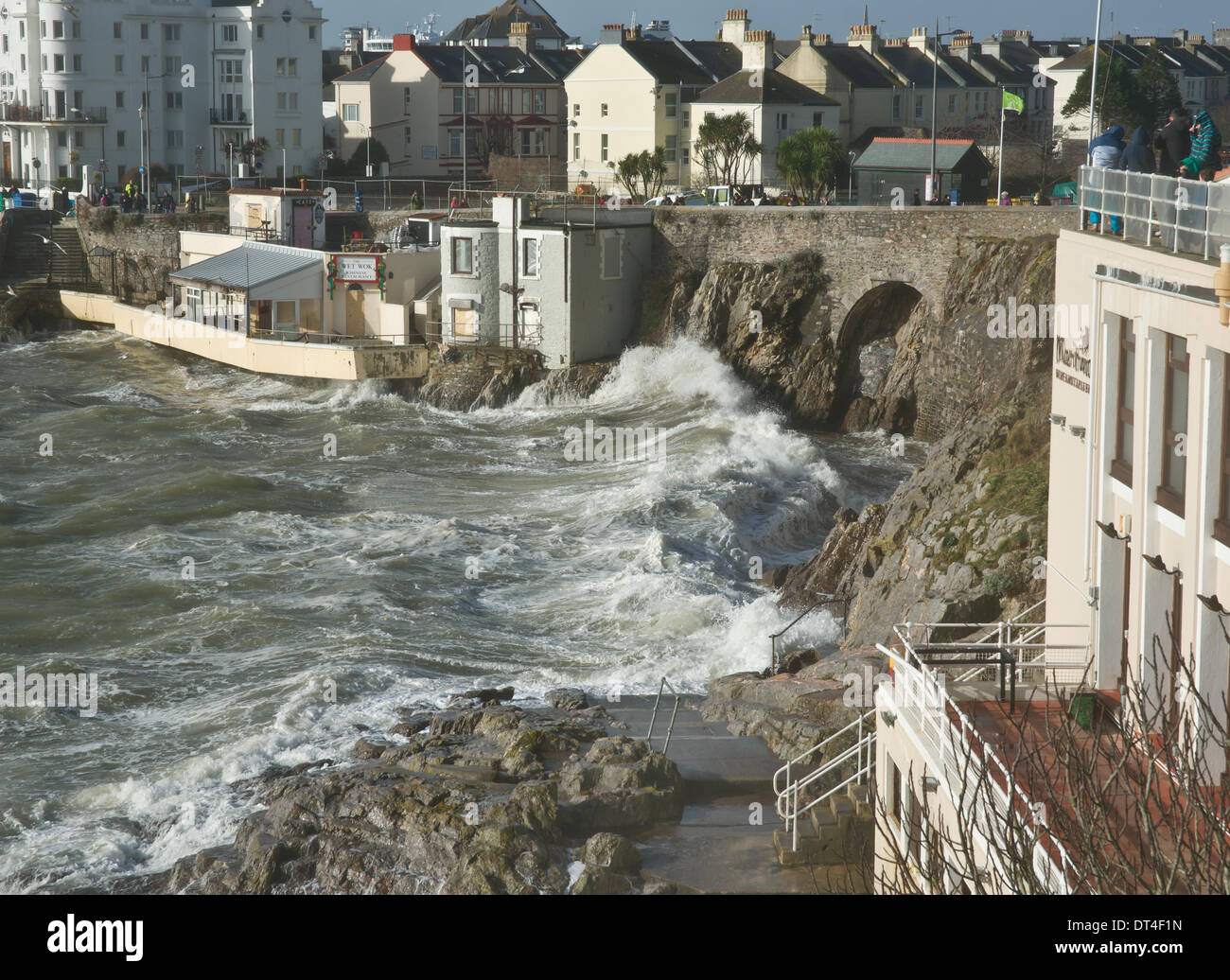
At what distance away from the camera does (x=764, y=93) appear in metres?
61.6

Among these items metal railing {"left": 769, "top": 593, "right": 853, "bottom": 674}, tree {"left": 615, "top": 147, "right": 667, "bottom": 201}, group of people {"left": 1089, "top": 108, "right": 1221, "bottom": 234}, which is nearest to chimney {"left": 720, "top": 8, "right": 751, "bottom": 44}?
tree {"left": 615, "top": 147, "right": 667, "bottom": 201}

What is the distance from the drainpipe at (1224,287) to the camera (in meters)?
10.4

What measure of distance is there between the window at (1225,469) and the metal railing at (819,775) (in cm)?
456

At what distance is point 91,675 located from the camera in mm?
22688

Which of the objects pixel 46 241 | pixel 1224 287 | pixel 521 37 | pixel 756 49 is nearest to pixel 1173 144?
pixel 1224 287

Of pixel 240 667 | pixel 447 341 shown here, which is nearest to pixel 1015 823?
pixel 240 667

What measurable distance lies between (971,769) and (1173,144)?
301 inches

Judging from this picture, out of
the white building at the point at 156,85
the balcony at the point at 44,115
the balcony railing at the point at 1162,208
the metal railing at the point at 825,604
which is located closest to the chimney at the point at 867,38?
the white building at the point at 156,85

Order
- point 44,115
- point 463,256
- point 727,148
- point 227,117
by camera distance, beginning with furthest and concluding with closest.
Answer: point 227,117 → point 44,115 → point 727,148 → point 463,256

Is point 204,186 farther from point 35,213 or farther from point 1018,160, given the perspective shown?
point 1018,160

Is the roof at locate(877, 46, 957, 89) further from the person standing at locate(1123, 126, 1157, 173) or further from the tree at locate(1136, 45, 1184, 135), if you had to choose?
the person standing at locate(1123, 126, 1157, 173)

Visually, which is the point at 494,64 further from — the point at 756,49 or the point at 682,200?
the point at 682,200

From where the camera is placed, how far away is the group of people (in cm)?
1409

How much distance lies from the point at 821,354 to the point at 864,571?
2108 centimetres
